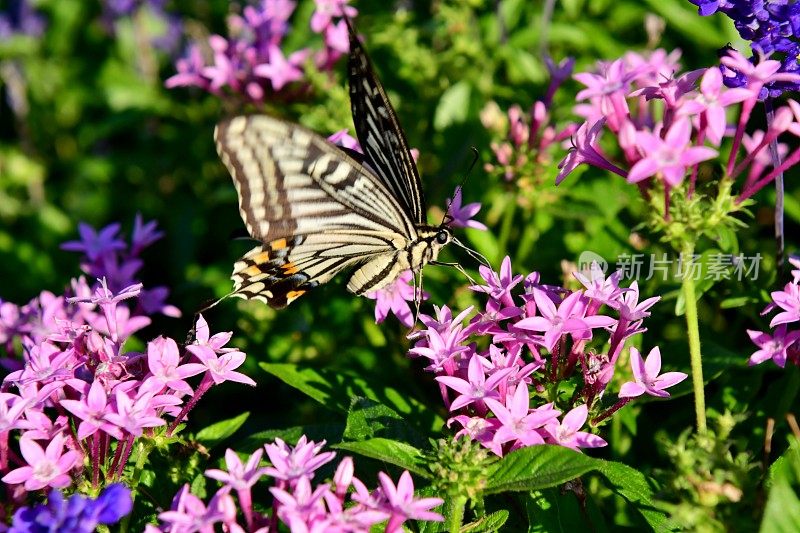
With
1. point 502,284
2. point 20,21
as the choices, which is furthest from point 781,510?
point 20,21

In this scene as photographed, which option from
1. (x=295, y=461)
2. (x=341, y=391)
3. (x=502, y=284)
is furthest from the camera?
(x=341, y=391)

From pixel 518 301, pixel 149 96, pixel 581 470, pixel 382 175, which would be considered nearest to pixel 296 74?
pixel 382 175

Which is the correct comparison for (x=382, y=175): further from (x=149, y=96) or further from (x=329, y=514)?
(x=149, y=96)

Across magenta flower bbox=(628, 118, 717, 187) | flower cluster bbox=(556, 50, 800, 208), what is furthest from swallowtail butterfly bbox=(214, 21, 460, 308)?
magenta flower bbox=(628, 118, 717, 187)

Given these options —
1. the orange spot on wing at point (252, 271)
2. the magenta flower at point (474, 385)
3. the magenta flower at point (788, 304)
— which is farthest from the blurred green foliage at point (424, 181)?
the magenta flower at point (474, 385)

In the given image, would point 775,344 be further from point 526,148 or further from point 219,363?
point 219,363

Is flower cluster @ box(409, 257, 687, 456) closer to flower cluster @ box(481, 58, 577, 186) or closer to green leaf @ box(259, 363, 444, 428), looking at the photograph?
green leaf @ box(259, 363, 444, 428)
